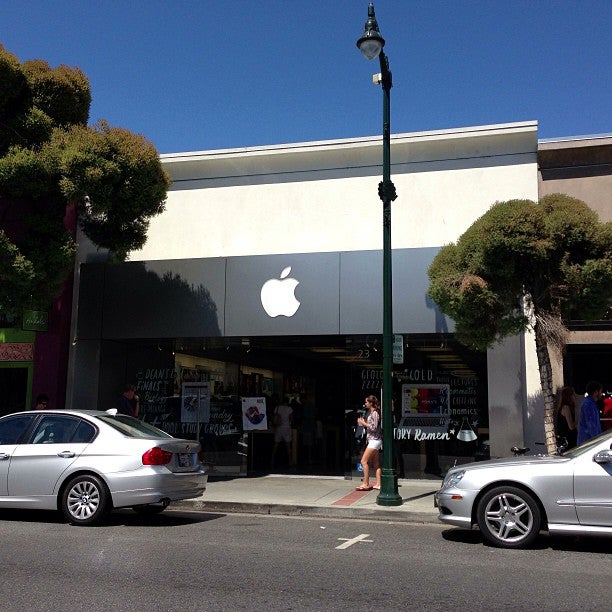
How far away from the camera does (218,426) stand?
15.8 m

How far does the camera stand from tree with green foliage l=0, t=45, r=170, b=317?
12695mm

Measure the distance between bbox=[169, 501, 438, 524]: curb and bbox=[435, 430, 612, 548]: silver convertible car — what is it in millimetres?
2159

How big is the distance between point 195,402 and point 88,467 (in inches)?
286

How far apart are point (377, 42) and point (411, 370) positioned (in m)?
6.52

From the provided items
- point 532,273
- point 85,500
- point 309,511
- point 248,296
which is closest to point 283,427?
point 248,296

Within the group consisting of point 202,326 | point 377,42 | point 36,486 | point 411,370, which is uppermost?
point 377,42

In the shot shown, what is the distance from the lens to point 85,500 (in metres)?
8.73

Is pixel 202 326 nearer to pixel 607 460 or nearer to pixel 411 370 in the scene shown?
pixel 411 370

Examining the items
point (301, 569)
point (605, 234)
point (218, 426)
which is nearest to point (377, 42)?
point (605, 234)

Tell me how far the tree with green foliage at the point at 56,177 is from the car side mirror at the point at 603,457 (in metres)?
9.18

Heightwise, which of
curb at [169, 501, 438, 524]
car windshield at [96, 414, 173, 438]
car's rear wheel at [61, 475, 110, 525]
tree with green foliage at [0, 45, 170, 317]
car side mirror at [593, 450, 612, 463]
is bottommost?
curb at [169, 501, 438, 524]

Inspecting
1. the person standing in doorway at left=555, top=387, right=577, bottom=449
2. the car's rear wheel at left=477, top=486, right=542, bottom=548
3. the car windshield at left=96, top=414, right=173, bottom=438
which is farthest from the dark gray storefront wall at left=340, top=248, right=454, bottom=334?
the car's rear wheel at left=477, top=486, right=542, bottom=548

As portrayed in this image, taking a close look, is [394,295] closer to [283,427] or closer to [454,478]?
[283,427]

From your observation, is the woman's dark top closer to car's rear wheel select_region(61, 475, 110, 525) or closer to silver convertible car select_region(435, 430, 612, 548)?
silver convertible car select_region(435, 430, 612, 548)
